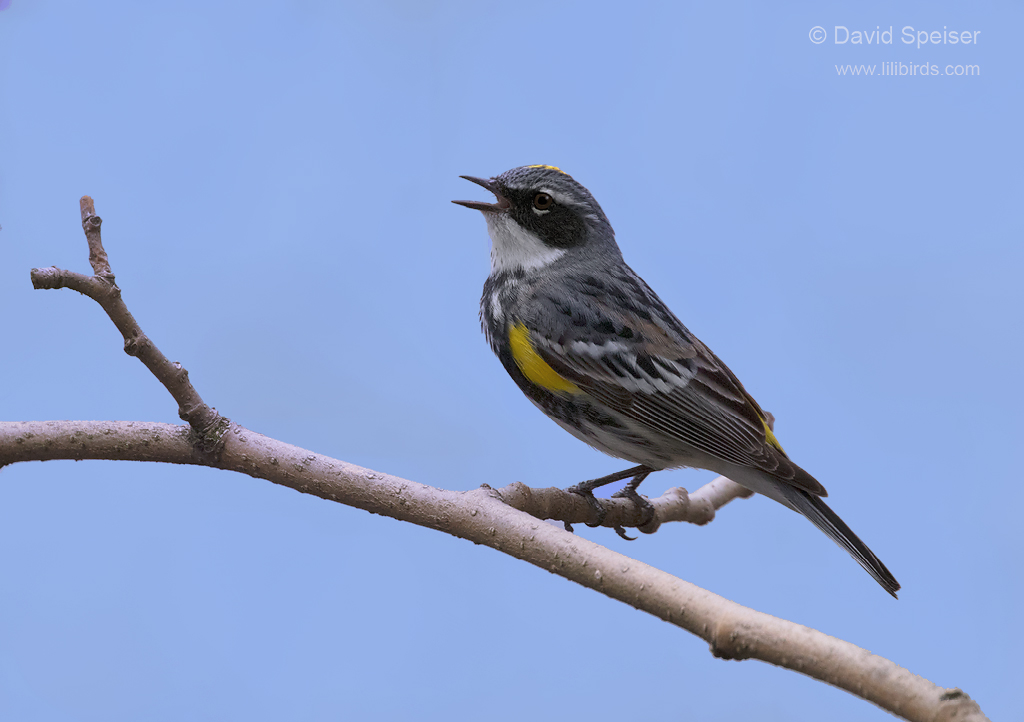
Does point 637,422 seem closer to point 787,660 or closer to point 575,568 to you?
point 575,568

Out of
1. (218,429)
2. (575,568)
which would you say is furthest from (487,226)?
(575,568)

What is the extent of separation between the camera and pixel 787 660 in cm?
175

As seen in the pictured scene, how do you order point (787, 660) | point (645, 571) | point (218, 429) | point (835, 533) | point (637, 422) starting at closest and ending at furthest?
1. point (787, 660)
2. point (645, 571)
3. point (218, 429)
4. point (835, 533)
5. point (637, 422)

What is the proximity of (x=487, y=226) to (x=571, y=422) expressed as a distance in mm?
892

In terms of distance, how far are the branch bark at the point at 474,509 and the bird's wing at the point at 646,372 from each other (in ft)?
1.53

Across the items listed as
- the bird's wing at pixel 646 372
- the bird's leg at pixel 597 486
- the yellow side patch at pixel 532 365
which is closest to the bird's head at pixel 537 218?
the bird's wing at pixel 646 372

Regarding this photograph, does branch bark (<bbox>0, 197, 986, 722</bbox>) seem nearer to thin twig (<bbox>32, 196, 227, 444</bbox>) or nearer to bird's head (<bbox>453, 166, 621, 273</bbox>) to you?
thin twig (<bbox>32, 196, 227, 444</bbox>)

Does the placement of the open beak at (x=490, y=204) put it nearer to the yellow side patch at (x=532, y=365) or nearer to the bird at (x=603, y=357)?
the bird at (x=603, y=357)

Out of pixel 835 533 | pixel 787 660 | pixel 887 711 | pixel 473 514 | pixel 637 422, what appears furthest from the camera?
pixel 637 422

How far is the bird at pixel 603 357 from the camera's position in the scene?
303 centimetres

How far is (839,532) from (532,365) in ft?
4.03

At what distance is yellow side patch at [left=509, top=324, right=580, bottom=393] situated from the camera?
3.06 metres

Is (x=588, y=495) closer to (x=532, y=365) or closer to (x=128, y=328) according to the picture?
(x=532, y=365)

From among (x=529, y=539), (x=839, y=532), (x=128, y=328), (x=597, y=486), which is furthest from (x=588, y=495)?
(x=128, y=328)
